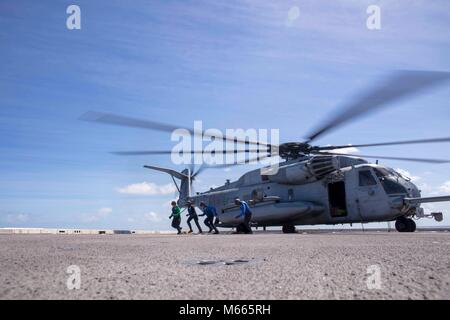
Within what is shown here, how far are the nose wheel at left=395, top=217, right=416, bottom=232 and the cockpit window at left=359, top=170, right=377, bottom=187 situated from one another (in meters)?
1.86

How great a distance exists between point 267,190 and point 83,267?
15.4 metres

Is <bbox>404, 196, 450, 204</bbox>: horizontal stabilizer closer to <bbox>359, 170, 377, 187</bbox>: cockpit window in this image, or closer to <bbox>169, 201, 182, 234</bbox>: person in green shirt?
<bbox>359, 170, 377, 187</bbox>: cockpit window

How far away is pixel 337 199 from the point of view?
16781 millimetres

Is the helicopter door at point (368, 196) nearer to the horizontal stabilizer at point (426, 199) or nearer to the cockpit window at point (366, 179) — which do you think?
the cockpit window at point (366, 179)

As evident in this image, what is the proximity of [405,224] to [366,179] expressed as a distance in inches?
93.9

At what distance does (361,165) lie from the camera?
1620 cm

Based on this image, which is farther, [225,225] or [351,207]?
[225,225]

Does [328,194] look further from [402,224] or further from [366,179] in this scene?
[402,224]

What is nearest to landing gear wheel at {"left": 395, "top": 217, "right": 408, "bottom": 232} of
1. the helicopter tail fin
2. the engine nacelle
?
the engine nacelle

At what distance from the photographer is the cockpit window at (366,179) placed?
621 inches

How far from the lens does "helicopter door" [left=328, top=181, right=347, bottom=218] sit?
16531 millimetres
